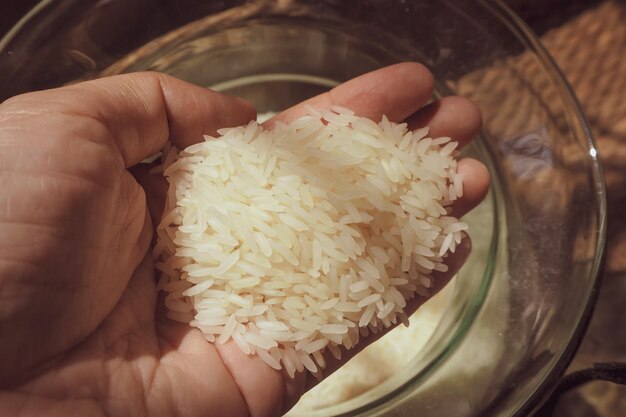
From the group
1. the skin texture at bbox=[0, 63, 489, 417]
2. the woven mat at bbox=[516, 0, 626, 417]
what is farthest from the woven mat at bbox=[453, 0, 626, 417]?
the skin texture at bbox=[0, 63, 489, 417]

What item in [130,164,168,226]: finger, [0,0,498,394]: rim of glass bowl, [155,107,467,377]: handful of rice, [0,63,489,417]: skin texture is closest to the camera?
[0,63,489,417]: skin texture

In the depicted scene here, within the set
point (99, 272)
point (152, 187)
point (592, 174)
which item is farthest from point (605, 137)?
point (99, 272)

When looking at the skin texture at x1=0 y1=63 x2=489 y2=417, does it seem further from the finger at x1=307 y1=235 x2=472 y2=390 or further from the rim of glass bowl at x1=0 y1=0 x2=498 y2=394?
the rim of glass bowl at x1=0 y1=0 x2=498 y2=394

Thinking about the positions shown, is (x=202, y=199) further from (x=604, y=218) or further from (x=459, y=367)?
(x=604, y=218)

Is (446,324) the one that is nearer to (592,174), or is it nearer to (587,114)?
(592,174)

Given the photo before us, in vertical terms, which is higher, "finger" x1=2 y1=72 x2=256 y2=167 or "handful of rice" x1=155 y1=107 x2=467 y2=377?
"finger" x1=2 y1=72 x2=256 y2=167

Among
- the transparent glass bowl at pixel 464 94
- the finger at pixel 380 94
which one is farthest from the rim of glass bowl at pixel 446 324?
the finger at pixel 380 94
